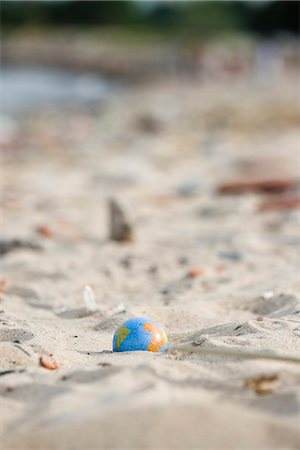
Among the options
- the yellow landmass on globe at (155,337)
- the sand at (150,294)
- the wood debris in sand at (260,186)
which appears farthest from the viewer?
the wood debris in sand at (260,186)

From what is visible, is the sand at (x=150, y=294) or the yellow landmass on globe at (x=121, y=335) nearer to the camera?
the sand at (x=150, y=294)

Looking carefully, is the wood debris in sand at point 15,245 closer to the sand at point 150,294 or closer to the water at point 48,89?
the sand at point 150,294

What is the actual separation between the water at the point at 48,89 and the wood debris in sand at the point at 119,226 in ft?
33.6

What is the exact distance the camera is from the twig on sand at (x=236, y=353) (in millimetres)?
2152

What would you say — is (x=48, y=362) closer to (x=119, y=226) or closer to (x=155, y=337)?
(x=155, y=337)

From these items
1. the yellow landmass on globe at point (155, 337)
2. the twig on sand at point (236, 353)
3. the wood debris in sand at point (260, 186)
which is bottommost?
the wood debris in sand at point (260, 186)

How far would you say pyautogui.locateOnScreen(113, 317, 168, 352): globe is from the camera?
250 cm

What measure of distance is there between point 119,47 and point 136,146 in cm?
3033

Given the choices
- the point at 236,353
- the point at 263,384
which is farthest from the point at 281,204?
the point at 263,384

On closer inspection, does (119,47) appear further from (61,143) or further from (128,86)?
(61,143)

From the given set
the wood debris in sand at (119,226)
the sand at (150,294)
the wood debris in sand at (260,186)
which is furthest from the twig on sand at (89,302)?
the wood debris in sand at (260,186)

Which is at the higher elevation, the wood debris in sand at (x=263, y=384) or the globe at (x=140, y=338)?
the wood debris in sand at (x=263, y=384)

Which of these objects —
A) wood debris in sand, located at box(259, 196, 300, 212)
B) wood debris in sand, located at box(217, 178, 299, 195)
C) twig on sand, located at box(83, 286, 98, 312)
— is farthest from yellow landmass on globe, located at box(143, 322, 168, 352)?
wood debris in sand, located at box(217, 178, 299, 195)

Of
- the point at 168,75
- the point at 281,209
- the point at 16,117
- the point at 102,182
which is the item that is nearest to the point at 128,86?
the point at 168,75
